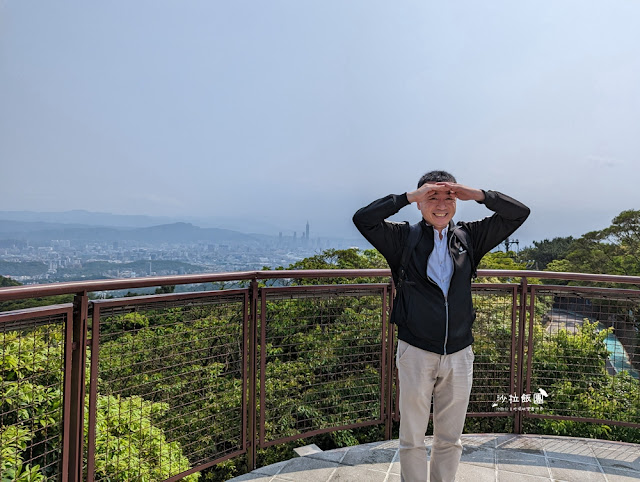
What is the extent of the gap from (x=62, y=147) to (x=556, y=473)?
79596 mm

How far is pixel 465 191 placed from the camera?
215 cm

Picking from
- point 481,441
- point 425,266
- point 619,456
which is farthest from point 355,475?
point 619,456

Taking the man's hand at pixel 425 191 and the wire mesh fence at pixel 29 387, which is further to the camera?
the man's hand at pixel 425 191

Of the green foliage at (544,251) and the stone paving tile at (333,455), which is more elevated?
the green foliage at (544,251)

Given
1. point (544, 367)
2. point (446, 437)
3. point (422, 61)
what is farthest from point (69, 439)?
point (422, 61)

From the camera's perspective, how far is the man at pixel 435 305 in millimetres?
2131

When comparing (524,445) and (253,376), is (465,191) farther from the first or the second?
(524,445)

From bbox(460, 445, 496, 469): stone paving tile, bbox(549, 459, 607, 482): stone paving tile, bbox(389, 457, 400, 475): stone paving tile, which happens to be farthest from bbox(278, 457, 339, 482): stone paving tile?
bbox(549, 459, 607, 482): stone paving tile

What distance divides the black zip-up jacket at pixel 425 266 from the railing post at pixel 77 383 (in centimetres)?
130

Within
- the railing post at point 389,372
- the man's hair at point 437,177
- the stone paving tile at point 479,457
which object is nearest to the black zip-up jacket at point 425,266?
the man's hair at point 437,177

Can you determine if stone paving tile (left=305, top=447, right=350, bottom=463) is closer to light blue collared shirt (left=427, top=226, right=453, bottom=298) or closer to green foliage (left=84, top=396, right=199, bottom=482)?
green foliage (left=84, top=396, right=199, bottom=482)

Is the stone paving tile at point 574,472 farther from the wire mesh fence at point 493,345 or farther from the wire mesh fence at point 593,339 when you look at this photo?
the wire mesh fence at point 493,345

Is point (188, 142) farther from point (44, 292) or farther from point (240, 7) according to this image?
point (44, 292)

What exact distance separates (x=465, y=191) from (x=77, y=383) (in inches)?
77.0
